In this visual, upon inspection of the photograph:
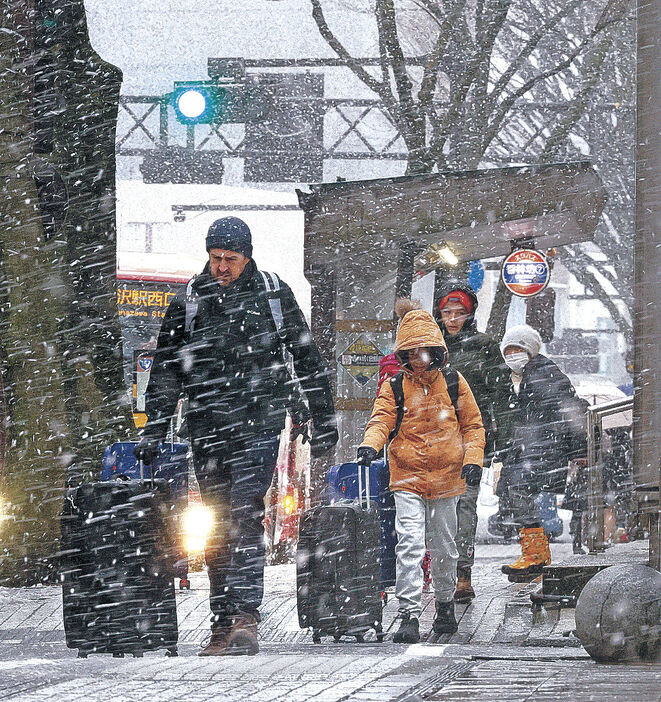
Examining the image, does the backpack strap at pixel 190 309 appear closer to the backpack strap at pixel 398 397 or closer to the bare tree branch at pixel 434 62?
the backpack strap at pixel 398 397

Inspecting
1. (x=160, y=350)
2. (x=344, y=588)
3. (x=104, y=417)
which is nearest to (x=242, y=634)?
(x=344, y=588)

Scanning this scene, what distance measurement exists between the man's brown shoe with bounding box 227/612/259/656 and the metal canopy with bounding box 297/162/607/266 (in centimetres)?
750

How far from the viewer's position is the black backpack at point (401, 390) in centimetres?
779

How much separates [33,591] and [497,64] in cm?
1715

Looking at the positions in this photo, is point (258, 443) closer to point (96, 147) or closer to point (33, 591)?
point (33, 591)

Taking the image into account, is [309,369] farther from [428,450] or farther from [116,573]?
[116,573]

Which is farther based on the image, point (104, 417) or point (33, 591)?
point (104, 417)

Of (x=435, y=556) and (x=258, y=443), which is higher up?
(x=258, y=443)

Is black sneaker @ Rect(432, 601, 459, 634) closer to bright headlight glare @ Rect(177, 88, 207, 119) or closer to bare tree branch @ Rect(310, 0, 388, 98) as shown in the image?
bright headlight glare @ Rect(177, 88, 207, 119)

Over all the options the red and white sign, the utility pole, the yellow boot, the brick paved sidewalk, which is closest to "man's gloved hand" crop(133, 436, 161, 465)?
the brick paved sidewalk

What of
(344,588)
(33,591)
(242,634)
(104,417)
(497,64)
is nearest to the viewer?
(242,634)

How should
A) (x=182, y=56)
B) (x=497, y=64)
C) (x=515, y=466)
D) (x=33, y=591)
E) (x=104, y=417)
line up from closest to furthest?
(x=33, y=591), (x=104, y=417), (x=515, y=466), (x=182, y=56), (x=497, y=64)

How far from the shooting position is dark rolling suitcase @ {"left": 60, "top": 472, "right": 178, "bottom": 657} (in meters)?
6.54

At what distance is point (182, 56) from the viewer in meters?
22.7
